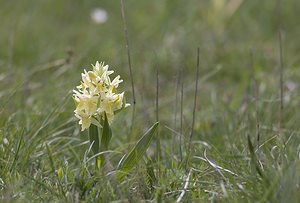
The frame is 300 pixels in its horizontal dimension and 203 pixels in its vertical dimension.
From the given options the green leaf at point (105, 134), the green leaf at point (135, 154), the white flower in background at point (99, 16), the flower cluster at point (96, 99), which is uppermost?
the white flower in background at point (99, 16)

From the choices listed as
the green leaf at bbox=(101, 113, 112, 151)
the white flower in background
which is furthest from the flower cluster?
the white flower in background

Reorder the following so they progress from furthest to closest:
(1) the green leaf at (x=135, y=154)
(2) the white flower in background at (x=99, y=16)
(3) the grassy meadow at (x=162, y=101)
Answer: (2) the white flower in background at (x=99, y=16) < (1) the green leaf at (x=135, y=154) < (3) the grassy meadow at (x=162, y=101)

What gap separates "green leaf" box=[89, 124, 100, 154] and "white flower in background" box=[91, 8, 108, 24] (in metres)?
2.55

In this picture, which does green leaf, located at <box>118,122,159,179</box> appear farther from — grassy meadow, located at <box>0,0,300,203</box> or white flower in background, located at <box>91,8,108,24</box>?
white flower in background, located at <box>91,8,108,24</box>

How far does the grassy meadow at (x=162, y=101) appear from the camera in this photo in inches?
70.3

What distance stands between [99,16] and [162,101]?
1396 millimetres

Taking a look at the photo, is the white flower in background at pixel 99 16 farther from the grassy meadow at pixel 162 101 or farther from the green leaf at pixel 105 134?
the green leaf at pixel 105 134

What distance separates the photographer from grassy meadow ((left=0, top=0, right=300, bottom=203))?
1786 mm

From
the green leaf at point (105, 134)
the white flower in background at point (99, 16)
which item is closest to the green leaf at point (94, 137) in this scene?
the green leaf at point (105, 134)

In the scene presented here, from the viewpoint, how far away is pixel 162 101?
3.31 meters

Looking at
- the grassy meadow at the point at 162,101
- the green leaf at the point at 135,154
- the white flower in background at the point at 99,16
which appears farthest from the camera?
the white flower in background at the point at 99,16

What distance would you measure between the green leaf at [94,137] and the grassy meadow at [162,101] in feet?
0.22

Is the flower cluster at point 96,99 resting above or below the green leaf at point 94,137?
above

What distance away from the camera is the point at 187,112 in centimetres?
306
